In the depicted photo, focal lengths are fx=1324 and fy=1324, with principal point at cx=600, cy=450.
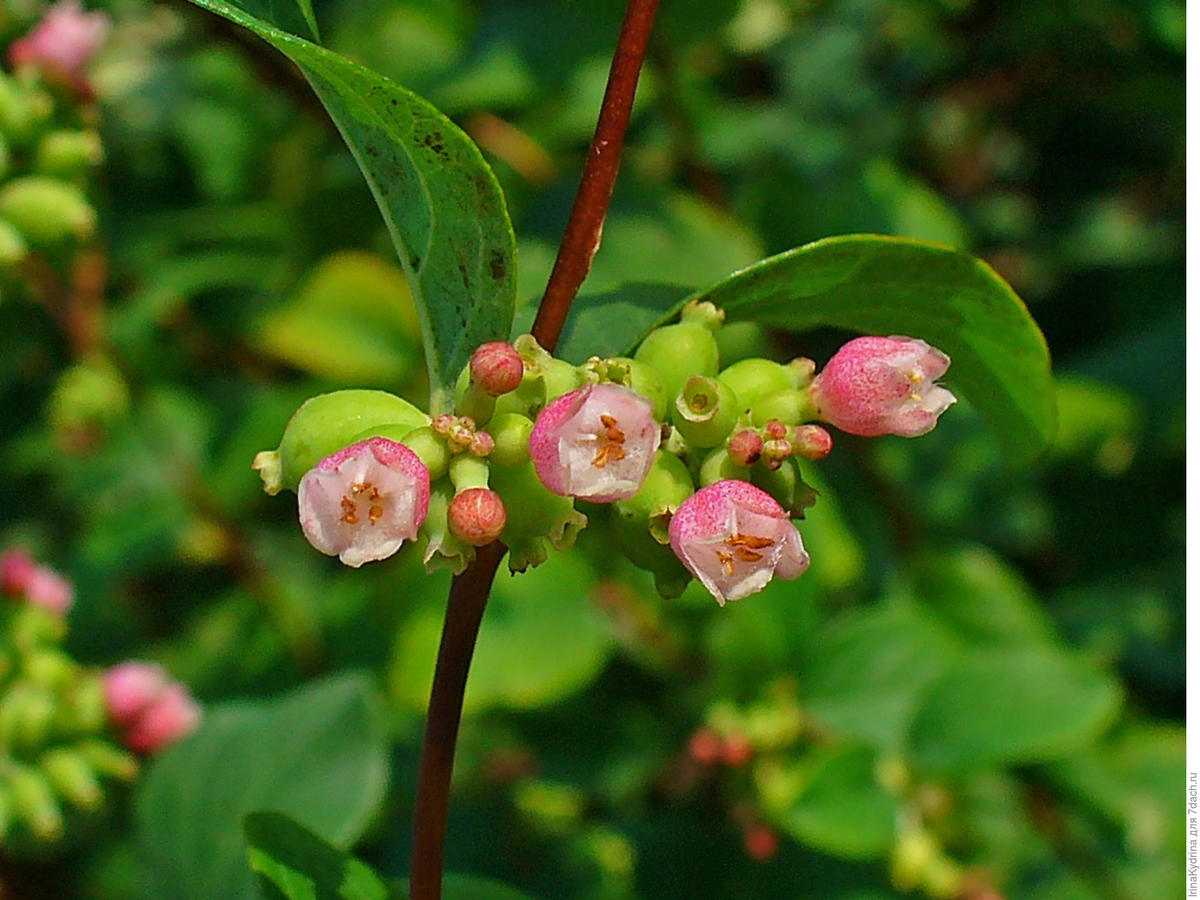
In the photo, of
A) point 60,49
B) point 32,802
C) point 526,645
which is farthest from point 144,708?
point 60,49

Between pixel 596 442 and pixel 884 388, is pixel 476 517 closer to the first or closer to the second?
pixel 596 442

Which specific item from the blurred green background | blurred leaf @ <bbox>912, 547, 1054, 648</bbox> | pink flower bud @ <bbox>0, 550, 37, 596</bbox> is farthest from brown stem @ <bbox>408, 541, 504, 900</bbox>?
blurred leaf @ <bbox>912, 547, 1054, 648</bbox>

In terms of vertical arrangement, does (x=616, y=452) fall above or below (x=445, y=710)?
above

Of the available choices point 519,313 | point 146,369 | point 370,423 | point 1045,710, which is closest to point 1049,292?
point 1045,710

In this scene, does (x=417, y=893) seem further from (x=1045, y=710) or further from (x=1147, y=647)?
(x=1147, y=647)

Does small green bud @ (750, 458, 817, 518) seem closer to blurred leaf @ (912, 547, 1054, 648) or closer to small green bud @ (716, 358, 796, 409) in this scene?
small green bud @ (716, 358, 796, 409)

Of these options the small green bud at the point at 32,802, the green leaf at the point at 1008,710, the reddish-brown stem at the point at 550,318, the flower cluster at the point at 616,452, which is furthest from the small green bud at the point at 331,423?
the green leaf at the point at 1008,710
